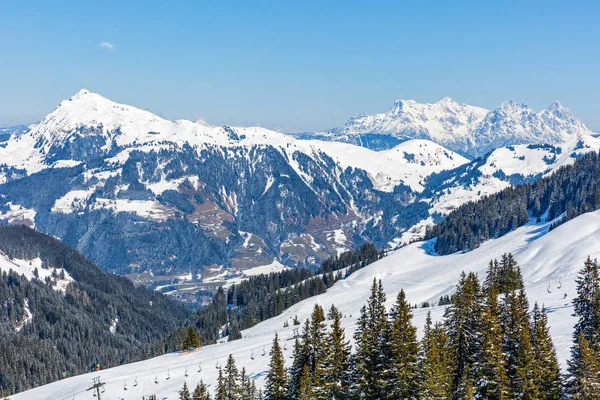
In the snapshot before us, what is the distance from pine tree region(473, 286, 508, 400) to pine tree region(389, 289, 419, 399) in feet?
21.2

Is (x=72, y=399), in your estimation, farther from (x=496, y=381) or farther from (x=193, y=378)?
(x=496, y=381)

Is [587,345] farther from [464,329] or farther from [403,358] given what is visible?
[403,358]

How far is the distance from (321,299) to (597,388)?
153m

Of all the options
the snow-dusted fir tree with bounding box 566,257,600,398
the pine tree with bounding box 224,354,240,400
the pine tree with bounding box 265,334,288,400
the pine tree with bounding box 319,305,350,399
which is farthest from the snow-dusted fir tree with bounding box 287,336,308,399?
the snow-dusted fir tree with bounding box 566,257,600,398

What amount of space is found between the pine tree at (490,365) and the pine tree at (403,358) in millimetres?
6465

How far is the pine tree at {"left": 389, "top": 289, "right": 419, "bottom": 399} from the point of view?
133 ft

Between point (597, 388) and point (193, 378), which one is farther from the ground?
point (597, 388)

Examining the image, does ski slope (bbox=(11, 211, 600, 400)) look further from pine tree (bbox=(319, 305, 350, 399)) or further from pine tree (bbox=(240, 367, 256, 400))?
pine tree (bbox=(319, 305, 350, 399))

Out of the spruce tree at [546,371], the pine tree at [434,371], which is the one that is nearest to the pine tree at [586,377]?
the spruce tree at [546,371]

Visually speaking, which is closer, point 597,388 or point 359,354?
point 597,388

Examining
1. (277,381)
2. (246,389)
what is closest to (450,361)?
(277,381)

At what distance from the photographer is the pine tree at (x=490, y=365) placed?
42031 mm

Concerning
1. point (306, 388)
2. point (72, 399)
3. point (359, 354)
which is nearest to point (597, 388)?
point (359, 354)

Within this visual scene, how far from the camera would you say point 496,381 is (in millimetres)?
42250
